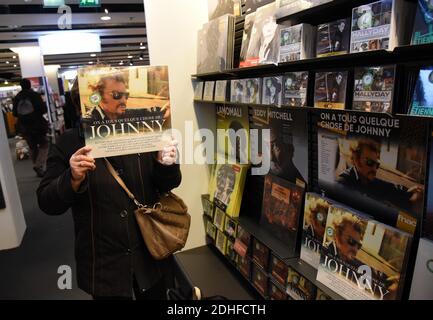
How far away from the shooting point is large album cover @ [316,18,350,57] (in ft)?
4.25

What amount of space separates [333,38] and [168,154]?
0.84m

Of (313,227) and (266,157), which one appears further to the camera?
(266,157)

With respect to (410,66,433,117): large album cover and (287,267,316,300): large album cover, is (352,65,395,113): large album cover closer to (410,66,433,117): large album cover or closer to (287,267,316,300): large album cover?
(410,66,433,117): large album cover

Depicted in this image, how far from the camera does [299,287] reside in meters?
1.76

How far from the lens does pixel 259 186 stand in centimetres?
241

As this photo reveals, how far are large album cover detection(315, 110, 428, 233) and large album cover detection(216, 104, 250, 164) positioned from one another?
2.50ft

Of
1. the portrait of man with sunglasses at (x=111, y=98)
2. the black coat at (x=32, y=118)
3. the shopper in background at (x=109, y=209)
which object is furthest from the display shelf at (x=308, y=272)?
the black coat at (x=32, y=118)

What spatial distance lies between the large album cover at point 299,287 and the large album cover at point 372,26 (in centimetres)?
116

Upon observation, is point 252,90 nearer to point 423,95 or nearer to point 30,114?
point 423,95

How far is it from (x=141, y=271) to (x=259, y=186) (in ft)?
3.90

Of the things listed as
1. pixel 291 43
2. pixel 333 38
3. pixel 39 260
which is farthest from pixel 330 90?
pixel 39 260

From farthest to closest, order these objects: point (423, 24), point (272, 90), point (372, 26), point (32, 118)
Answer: point (32, 118)
point (272, 90)
point (372, 26)
point (423, 24)

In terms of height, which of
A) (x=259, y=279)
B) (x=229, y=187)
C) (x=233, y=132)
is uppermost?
(x=233, y=132)

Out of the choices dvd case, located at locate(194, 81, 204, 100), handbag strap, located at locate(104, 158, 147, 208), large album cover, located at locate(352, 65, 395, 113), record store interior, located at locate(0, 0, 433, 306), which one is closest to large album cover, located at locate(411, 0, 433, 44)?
record store interior, located at locate(0, 0, 433, 306)
